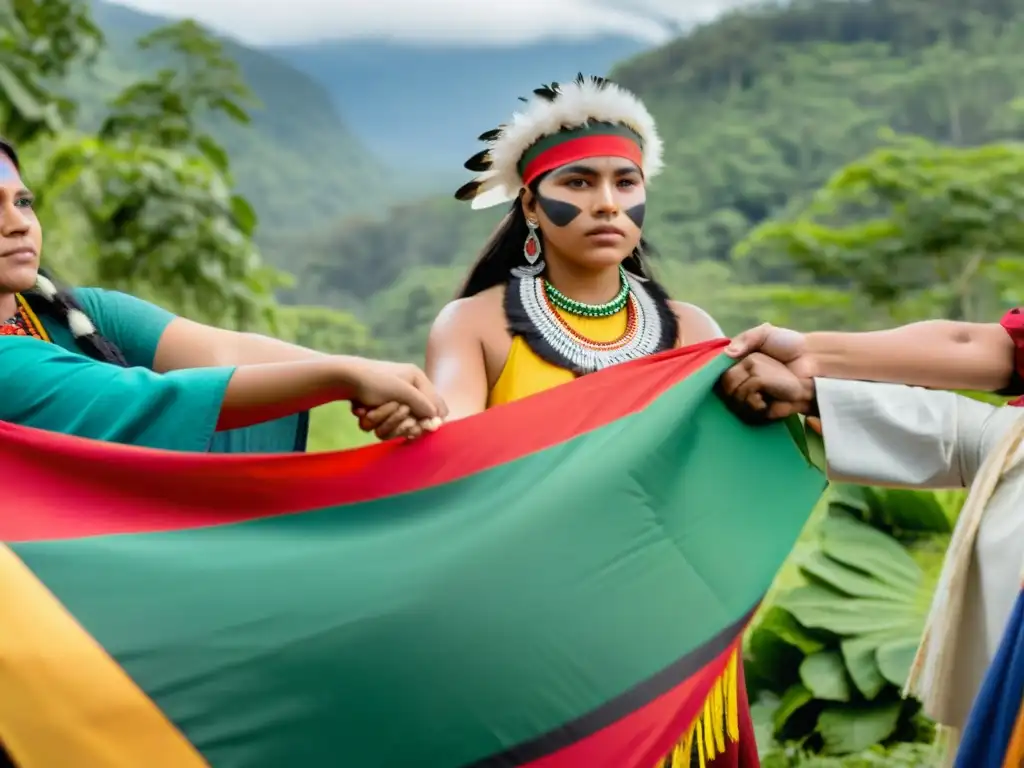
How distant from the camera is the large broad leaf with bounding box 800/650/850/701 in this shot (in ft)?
9.63

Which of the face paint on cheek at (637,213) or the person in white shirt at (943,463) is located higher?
the face paint on cheek at (637,213)

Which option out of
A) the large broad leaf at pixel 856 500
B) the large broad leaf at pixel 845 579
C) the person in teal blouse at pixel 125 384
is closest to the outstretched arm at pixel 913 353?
the person in teal blouse at pixel 125 384

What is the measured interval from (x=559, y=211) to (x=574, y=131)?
0.13 meters

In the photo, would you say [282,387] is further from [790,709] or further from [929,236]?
[929,236]

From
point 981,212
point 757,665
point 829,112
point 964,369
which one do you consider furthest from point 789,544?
point 829,112

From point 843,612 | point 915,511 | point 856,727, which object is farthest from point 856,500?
point 856,727

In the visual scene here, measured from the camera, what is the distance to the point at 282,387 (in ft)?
5.11

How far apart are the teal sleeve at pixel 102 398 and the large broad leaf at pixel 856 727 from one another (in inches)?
76.6

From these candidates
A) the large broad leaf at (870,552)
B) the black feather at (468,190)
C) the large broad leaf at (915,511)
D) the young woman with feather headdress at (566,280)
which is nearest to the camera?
the young woman with feather headdress at (566,280)

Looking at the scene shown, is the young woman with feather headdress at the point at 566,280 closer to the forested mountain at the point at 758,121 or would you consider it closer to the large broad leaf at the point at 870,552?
the large broad leaf at the point at 870,552

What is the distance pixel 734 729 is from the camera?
5.60ft

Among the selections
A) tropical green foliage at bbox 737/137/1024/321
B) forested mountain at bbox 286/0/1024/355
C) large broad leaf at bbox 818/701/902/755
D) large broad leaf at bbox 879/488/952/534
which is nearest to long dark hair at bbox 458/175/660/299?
large broad leaf at bbox 818/701/902/755

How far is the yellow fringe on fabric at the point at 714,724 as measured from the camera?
5.28 feet

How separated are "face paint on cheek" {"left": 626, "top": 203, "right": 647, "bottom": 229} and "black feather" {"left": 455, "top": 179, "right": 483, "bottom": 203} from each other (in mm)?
292
